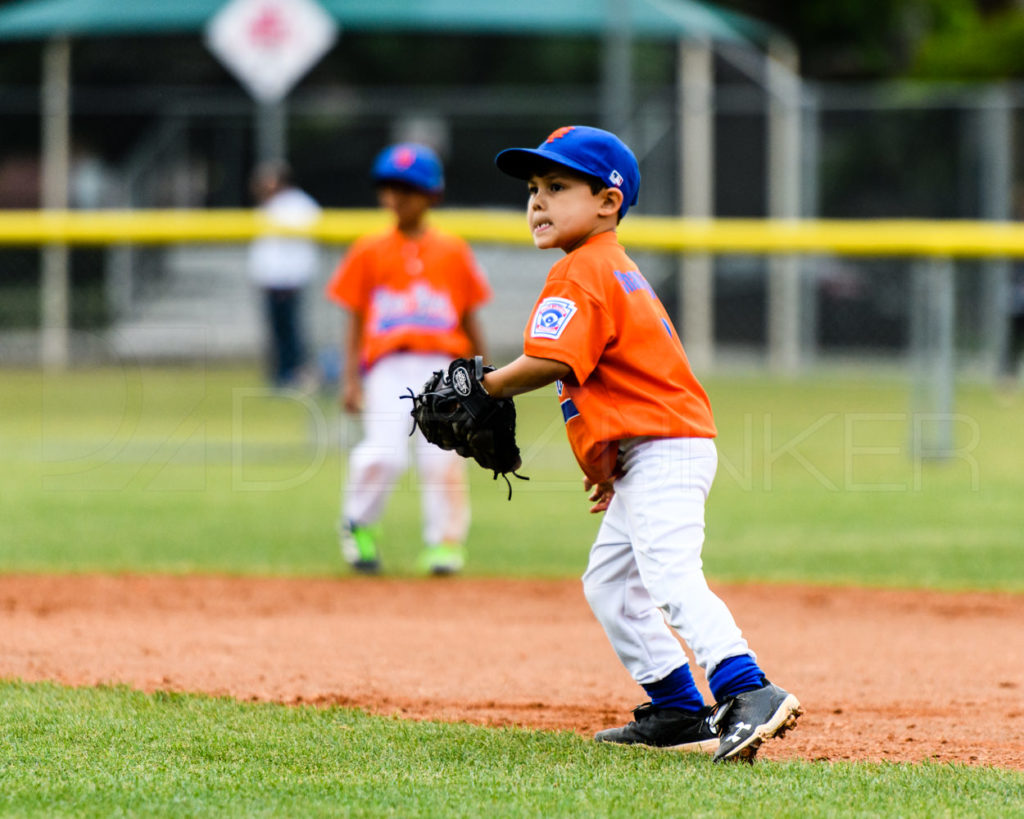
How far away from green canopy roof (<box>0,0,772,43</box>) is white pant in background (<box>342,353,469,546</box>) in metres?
13.7

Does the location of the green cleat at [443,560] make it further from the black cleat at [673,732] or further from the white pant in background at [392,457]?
the black cleat at [673,732]

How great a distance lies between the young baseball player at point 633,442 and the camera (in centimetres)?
385

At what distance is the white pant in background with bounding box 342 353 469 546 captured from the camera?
720 cm

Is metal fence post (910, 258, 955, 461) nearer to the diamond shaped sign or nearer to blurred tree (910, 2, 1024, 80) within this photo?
the diamond shaped sign

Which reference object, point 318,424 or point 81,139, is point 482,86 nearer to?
point 81,139

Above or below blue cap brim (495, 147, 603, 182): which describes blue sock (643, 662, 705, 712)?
below

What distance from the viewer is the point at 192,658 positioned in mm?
5281

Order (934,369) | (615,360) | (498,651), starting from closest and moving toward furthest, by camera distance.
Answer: (615,360)
(498,651)
(934,369)

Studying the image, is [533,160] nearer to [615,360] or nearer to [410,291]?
[615,360]

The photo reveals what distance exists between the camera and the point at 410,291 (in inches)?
287

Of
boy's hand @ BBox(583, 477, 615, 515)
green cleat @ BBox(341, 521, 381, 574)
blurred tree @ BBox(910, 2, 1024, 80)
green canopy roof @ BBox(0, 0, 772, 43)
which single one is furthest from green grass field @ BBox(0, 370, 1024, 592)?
blurred tree @ BBox(910, 2, 1024, 80)

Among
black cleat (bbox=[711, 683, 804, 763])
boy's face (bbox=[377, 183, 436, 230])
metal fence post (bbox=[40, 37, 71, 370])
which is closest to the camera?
black cleat (bbox=[711, 683, 804, 763])

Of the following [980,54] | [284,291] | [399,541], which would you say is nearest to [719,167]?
[980,54]

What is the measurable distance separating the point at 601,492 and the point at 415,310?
10.5 feet
